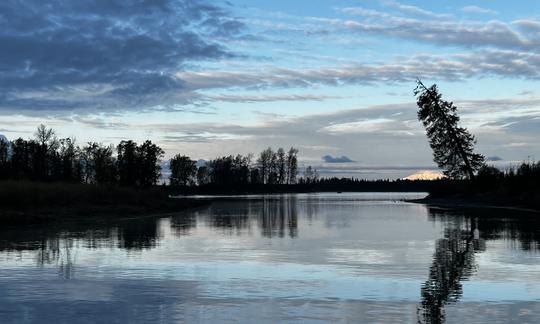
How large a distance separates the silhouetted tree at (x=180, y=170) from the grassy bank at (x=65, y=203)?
11884 centimetres

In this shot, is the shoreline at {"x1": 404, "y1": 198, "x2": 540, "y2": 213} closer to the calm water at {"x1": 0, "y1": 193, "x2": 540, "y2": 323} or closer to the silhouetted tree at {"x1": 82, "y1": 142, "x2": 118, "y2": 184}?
the calm water at {"x1": 0, "y1": 193, "x2": 540, "y2": 323}

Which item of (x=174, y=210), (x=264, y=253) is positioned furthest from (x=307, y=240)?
(x=174, y=210)

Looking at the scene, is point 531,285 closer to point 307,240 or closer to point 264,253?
point 264,253

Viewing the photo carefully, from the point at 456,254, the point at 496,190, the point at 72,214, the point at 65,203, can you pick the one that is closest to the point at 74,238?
the point at 72,214

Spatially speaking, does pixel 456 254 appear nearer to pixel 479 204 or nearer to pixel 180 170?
pixel 479 204

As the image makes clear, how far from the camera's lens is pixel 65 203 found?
1930 inches

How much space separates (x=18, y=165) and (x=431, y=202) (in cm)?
7497

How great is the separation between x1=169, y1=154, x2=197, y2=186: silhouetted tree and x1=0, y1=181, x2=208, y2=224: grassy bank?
11884 cm

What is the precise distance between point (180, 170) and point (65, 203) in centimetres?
13475

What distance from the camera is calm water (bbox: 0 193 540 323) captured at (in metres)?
11.7

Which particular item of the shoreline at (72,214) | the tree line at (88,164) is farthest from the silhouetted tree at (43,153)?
the shoreline at (72,214)

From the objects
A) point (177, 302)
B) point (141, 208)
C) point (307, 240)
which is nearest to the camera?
point (177, 302)

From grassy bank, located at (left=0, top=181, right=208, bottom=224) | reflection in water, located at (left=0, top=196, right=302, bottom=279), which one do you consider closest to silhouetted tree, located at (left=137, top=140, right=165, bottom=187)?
grassy bank, located at (left=0, top=181, right=208, bottom=224)

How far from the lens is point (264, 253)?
878 inches
